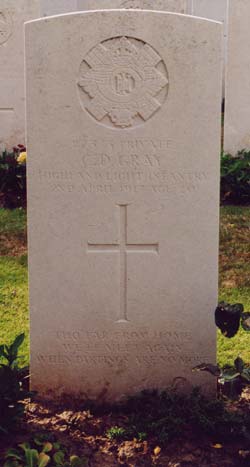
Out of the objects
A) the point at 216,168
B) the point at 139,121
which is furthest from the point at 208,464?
the point at 139,121

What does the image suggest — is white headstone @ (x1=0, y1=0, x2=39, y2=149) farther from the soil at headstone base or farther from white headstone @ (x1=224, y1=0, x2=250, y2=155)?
the soil at headstone base

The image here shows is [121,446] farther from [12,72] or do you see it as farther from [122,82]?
[12,72]

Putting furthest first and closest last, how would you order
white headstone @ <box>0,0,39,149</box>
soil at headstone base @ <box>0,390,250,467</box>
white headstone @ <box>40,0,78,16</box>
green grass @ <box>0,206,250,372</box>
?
white headstone @ <box>40,0,78,16</box> < white headstone @ <box>0,0,39,149</box> < green grass @ <box>0,206,250,372</box> < soil at headstone base @ <box>0,390,250,467</box>

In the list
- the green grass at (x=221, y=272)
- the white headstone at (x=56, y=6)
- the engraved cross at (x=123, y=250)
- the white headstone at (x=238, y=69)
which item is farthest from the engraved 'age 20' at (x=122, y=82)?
the white headstone at (x=56, y=6)

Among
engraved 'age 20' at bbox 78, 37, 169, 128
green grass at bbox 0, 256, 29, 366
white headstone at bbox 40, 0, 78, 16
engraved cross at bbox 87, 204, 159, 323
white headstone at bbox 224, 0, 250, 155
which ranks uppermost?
white headstone at bbox 40, 0, 78, 16

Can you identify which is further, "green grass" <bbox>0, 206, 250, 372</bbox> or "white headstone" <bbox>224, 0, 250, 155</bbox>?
"white headstone" <bbox>224, 0, 250, 155</bbox>

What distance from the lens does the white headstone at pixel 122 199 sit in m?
3.42

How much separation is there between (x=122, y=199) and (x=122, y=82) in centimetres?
55

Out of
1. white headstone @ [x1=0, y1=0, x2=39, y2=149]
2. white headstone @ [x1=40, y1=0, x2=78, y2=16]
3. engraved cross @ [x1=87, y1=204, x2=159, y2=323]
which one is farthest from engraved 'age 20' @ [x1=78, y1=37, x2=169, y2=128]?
white headstone @ [x1=40, y1=0, x2=78, y2=16]

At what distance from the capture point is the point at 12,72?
7.84 metres

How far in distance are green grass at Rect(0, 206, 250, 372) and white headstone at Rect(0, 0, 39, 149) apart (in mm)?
1505

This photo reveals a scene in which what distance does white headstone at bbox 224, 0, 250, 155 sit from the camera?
7652 millimetres

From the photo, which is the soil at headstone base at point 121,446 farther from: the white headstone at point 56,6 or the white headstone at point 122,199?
the white headstone at point 56,6

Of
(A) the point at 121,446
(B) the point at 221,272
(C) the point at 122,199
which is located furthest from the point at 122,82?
(B) the point at 221,272
